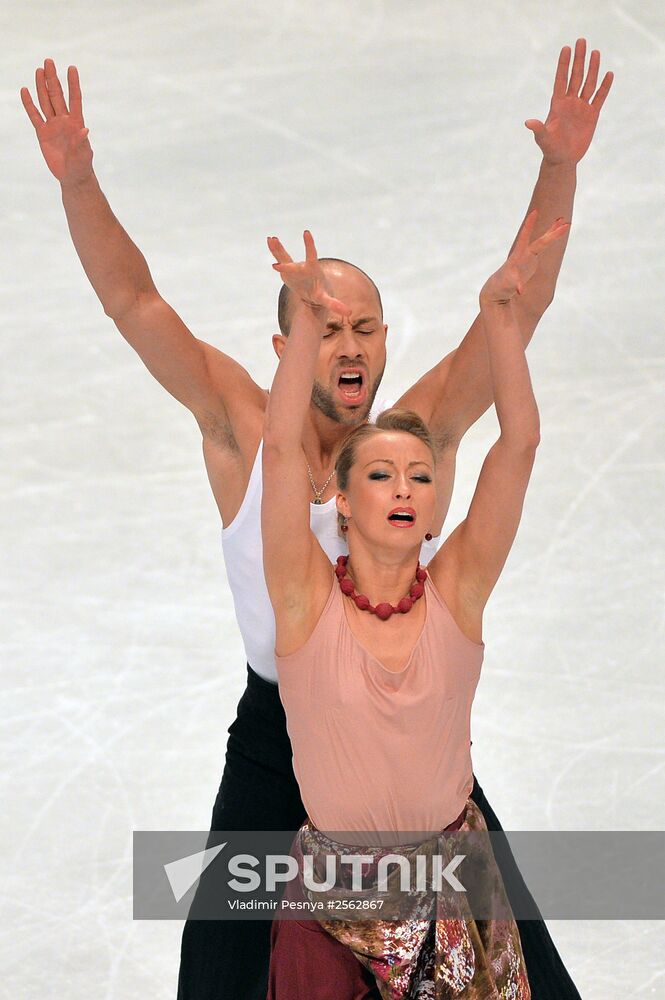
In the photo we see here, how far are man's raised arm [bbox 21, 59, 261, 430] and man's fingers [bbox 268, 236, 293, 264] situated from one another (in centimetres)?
54

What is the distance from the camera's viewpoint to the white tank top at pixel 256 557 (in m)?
3.07

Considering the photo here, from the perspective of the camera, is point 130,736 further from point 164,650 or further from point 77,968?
point 77,968

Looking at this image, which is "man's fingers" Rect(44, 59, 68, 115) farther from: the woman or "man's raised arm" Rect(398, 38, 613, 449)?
"man's raised arm" Rect(398, 38, 613, 449)

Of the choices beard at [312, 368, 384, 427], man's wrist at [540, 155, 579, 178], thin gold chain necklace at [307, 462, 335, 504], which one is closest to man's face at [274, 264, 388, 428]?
beard at [312, 368, 384, 427]

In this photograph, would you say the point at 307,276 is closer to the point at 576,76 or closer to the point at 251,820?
the point at 576,76

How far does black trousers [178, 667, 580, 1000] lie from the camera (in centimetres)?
310

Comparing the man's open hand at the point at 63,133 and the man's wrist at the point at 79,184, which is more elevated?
the man's open hand at the point at 63,133

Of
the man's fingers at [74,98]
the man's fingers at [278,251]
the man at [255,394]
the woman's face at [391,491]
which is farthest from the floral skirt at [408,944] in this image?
the man's fingers at [74,98]

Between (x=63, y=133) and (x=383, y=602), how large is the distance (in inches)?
41.1

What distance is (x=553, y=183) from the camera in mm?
3102

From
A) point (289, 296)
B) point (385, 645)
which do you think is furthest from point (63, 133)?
point (385, 645)

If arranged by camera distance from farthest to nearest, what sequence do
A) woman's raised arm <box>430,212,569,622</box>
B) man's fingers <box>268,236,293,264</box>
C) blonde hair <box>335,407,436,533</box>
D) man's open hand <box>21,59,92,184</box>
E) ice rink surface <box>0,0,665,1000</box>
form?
ice rink surface <box>0,0,665,1000</box>
man's open hand <box>21,59,92,184</box>
blonde hair <box>335,407,436,533</box>
woman's raised arm <box>430,212,569,622</box>
man's fingers <box>268,236,293,264</box>

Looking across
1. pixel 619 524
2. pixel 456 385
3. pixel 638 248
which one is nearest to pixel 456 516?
pixel 619 524

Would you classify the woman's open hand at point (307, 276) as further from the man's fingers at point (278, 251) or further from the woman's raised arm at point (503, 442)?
the woman's raised arm at point (503, 442)
